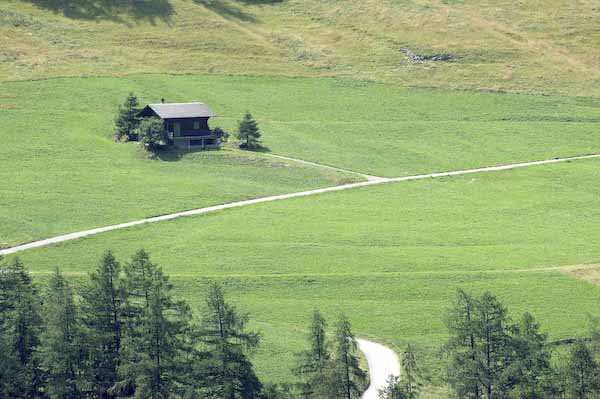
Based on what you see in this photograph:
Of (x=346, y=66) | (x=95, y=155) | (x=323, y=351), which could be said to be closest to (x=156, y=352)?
(x=323, y=351)

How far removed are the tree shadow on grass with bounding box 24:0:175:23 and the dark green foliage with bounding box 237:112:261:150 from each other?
145 ft

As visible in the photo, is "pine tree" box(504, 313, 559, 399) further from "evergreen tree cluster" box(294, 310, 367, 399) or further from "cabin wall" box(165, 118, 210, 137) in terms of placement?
"cabin wall" box(165, 118, 210, 137)

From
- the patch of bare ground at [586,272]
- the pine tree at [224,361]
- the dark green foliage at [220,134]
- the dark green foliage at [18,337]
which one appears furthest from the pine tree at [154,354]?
the dark green foliage at [220,134]

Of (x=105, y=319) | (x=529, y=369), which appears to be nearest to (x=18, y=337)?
(x=105, y=319)

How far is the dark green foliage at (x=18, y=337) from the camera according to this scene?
58.9 metres

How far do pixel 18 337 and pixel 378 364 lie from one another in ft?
71.6

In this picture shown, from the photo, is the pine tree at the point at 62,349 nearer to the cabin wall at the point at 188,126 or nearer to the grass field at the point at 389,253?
the grass field at the point at 389,253

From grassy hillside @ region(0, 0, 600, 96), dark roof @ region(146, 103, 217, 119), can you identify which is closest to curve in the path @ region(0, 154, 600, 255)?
dark roof @ region(146, 103, 217, 119)

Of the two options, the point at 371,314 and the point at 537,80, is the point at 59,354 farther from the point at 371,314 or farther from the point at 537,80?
the point at 537,80

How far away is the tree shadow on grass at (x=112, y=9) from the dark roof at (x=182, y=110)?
127ft

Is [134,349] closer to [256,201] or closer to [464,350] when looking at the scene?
[464,350]

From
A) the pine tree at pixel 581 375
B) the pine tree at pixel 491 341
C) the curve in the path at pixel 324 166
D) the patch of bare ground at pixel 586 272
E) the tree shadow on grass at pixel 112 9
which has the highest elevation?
the tree shadow on grass at pixel 112 9

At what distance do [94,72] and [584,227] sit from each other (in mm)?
70375

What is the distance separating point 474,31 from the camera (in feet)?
521
